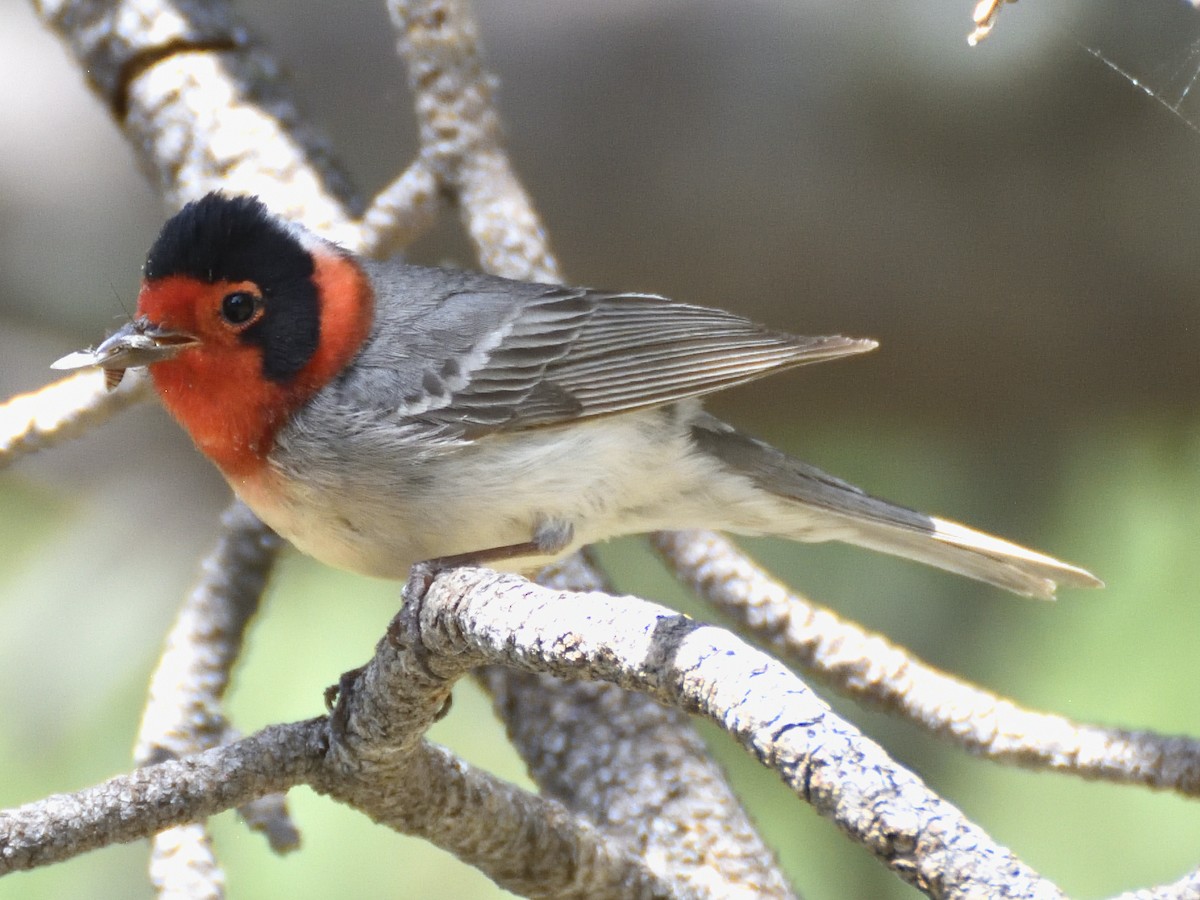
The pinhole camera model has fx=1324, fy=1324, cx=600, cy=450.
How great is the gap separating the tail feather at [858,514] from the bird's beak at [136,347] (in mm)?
970

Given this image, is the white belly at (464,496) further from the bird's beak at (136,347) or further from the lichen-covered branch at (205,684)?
the lichen-covered branch at (205,684)

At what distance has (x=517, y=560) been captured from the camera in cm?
222

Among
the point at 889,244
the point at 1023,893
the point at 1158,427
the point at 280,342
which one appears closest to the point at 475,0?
the point at 889,244

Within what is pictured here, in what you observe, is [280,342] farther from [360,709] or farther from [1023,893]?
[1023,893]

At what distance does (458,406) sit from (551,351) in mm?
271

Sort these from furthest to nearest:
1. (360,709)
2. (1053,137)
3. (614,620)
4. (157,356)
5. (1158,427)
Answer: (1158,427) < (1053,137) < (157,356) < (360,709) < (614,620)

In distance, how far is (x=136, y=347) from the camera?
2100 millimetres

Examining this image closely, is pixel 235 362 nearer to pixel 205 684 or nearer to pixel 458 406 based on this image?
pixel 458 406

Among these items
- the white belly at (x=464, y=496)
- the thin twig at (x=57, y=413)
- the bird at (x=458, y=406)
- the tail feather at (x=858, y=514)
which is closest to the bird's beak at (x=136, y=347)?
the bird at (x=458, y=406)

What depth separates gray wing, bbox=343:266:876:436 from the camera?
229 centimetres

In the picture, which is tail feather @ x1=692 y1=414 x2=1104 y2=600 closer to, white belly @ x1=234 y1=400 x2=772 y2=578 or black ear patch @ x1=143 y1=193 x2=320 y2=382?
white belly @ x1=234 y1=400 x2=772 y2=578

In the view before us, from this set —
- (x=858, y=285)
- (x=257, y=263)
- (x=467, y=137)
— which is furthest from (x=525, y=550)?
(x=858, y=285)

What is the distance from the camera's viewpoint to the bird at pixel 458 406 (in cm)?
216

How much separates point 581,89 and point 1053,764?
1836 millimetres
